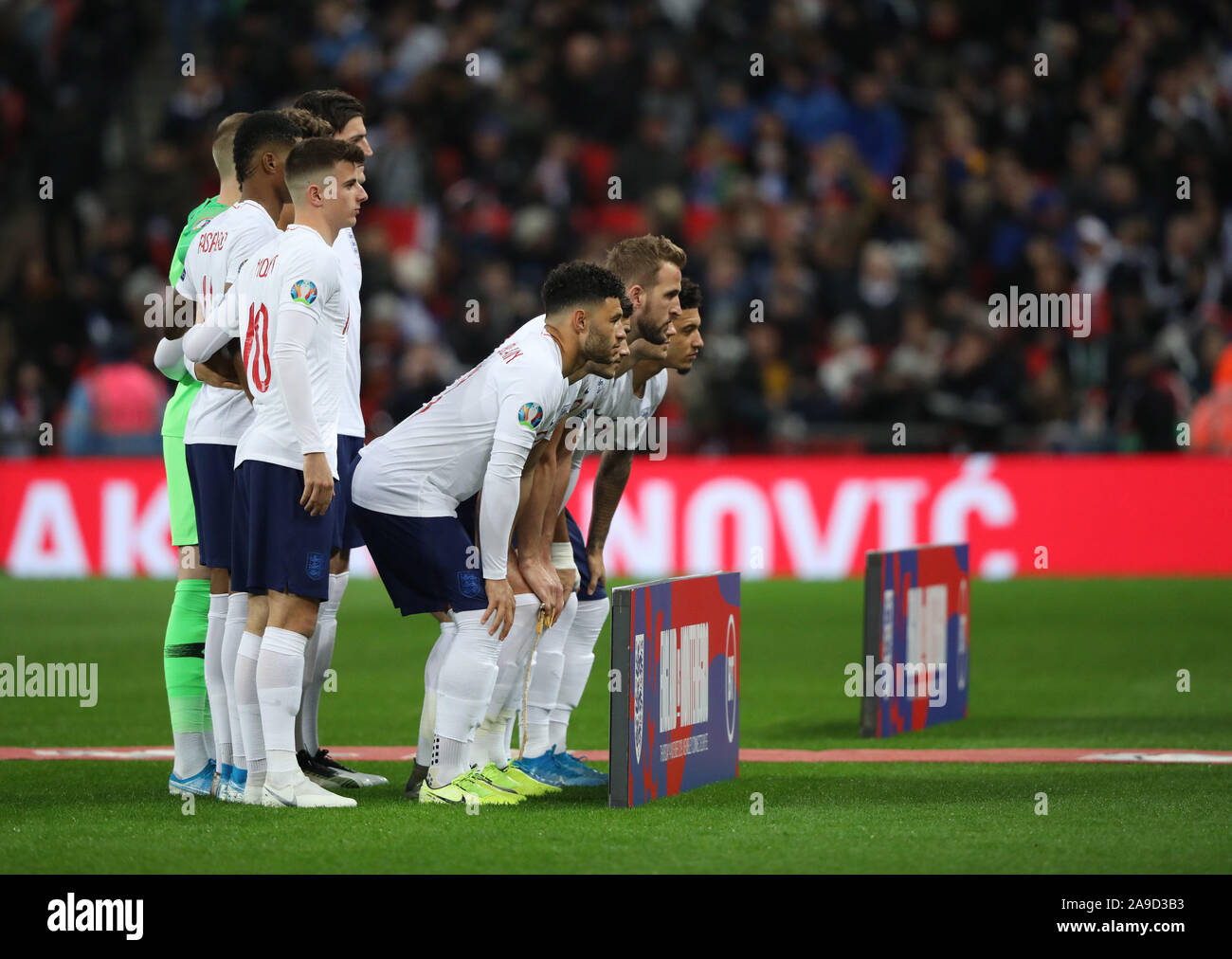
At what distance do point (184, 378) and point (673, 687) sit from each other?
242cm

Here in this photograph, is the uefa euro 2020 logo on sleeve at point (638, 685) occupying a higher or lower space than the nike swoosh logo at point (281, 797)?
higher

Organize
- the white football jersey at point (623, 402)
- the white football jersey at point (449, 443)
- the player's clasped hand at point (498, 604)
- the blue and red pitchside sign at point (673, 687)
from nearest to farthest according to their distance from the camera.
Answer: the blue and red pitchside sign at point (673, 687) → the player's clasped hand at point (498, 604) → the white football jersey at point (449, 443) → the white football jersey at point (623, 402)

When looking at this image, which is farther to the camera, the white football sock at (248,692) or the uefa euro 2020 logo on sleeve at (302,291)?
the white football sock at (248,692)

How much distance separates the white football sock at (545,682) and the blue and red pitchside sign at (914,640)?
1.58 metres

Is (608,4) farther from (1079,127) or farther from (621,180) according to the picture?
(1079,127)

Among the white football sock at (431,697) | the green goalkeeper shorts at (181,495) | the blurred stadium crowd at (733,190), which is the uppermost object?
the blurred stadium crowd at (733,190)

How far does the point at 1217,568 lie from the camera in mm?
16156

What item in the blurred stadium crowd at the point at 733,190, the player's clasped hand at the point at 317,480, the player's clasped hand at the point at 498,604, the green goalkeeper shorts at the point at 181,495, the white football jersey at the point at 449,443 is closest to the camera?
the player's clasped hand at the point at 317,480

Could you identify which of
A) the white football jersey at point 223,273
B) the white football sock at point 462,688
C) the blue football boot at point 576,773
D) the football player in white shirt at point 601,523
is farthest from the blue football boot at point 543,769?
the white football jersey at point 223,273

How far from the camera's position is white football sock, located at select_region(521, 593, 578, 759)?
7.78 meters

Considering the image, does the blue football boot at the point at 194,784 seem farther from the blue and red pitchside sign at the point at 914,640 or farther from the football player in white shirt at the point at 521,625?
the blue and red pitchside sign at the point at 914,640

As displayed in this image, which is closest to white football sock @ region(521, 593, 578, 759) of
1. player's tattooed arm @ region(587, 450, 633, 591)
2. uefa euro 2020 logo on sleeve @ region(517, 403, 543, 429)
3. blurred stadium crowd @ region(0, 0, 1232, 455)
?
player's tattooed arm @ region(587, 450, 633, 591)

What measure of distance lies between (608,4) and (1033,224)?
5853 millimetres

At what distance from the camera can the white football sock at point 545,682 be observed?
25.5 ft
